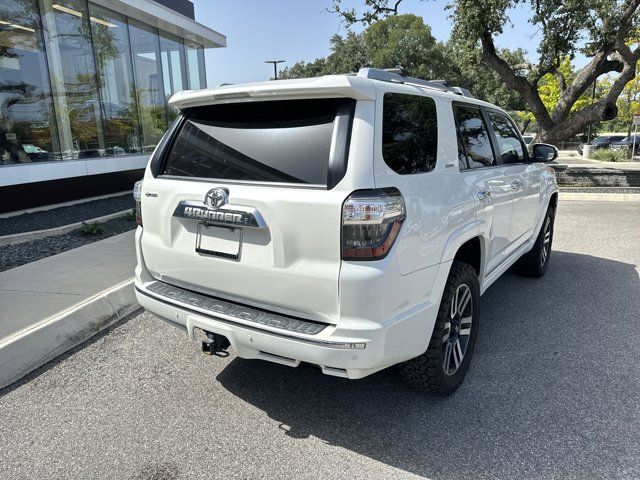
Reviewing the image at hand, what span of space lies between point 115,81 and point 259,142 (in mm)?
10813

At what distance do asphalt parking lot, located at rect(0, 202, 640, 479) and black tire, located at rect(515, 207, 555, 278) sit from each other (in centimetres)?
129

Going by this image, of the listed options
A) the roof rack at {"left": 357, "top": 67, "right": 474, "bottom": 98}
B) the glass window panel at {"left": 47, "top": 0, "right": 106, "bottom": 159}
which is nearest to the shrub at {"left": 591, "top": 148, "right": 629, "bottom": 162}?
the glass window panel at {"left": 47, "top": 0, "right": 106, "bottom": 159}

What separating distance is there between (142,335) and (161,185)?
5.63ft

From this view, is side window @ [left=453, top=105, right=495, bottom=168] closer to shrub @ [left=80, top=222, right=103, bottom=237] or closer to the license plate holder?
the license plate holder

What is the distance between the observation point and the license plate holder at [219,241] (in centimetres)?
263

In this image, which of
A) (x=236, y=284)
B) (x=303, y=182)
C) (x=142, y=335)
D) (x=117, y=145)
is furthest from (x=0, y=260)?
(x=117, y=145)

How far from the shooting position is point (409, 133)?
2.72 meters

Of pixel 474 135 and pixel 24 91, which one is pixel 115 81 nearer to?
pixel 24 91

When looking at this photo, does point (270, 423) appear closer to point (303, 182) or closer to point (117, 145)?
point (303, 182)

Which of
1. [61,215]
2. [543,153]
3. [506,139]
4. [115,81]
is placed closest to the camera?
[506,139]

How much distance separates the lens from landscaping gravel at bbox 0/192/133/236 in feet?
24.5

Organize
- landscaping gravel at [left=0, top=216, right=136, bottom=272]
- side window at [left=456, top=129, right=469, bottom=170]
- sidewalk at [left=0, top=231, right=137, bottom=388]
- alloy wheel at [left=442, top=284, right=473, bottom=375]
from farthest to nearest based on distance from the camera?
landscaping gravel at [left=0, top=216, right=136, bottom=272] → sidewalk at [left=0, top=231, right=137, bottom=388] → side window at [left=456, top=129, right=469, bottom=170] → alloy wheel at [left=442, top=284, right=473, bottom=375]

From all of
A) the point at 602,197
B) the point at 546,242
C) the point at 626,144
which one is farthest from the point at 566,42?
the point at 626,144

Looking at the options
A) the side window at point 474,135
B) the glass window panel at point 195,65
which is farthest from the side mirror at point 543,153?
the glass window panel at point 195,65
